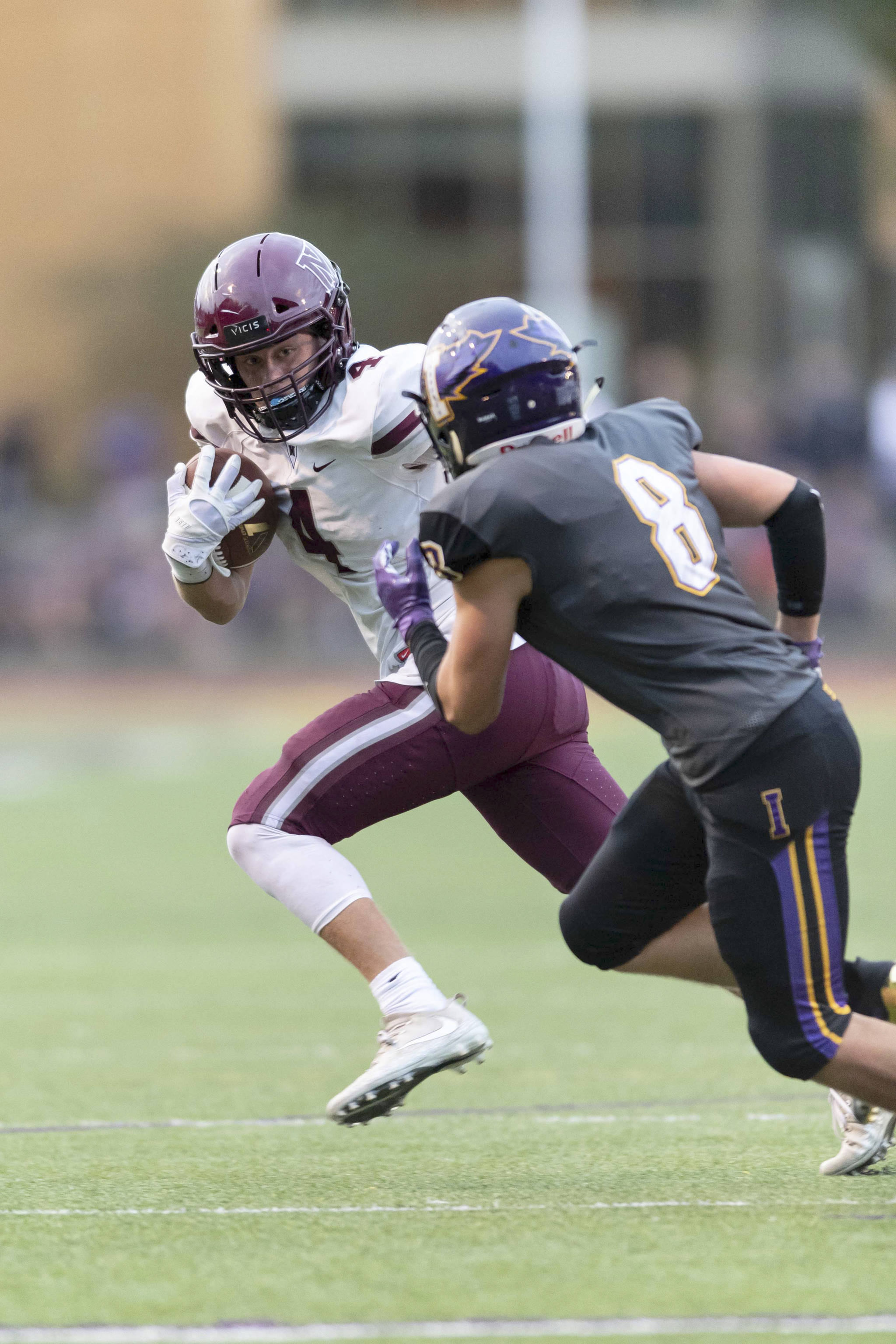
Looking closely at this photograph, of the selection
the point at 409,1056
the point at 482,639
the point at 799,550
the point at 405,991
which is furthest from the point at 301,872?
the point at 799,550

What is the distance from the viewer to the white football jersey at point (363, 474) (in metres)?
4.14

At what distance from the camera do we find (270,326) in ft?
13.4

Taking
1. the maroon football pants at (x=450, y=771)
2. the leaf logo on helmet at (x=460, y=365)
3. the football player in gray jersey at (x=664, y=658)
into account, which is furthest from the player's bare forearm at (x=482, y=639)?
the maroon football pants at (x=450, y=771)

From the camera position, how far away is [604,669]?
137 inches

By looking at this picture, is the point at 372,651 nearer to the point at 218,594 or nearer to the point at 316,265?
the point at 218,594

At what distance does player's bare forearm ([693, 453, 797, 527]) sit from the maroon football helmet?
888 mm

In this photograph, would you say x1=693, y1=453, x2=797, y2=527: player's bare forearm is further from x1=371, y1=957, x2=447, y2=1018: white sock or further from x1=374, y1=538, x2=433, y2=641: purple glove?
x1=371, y1=957, x2=447, y2=1018: white sock

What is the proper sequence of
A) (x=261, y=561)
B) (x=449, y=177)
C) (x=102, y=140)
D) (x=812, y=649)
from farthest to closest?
(x=449, y=177), (x=102, y=140), (x=261, y=561), (x=812, y=649)

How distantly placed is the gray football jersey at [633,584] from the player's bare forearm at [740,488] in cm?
24

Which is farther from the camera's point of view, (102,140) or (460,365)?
(102,140)

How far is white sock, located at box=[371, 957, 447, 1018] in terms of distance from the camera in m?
3.91

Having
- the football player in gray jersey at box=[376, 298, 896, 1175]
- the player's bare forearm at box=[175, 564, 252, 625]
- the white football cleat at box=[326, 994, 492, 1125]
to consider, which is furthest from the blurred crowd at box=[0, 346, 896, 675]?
the football player in gray jersey at box=[376, 298, 896, 1175]

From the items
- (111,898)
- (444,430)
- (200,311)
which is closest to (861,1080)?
(444,430)

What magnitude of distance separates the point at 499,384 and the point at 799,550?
0.74m
